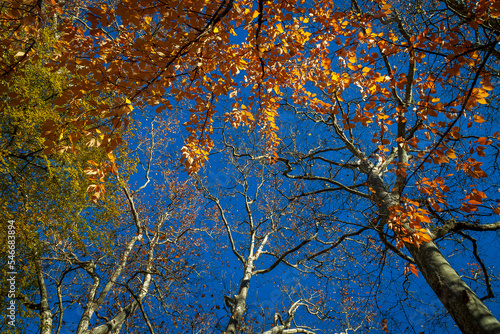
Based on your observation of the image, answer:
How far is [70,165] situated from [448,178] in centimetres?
704

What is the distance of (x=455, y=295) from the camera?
8.67ft

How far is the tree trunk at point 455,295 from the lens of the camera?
95.3 inches

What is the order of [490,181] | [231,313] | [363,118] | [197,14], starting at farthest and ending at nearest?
[231,313] → [490,181] → [363,118] → [197,14]

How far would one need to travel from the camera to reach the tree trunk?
7.94ft

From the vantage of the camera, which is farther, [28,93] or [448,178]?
[28,93]

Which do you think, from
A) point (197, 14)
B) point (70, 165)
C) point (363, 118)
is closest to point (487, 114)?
point (363, 118)

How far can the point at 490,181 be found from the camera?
3381mm

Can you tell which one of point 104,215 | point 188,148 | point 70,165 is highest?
point 70,165

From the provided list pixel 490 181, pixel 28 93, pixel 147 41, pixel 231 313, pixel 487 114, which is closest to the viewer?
pixel 147 41

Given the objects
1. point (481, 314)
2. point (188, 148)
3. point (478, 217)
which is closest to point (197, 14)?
point (188, 148)

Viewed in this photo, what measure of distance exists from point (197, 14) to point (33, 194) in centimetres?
578

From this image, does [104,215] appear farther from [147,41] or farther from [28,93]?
[147,41]

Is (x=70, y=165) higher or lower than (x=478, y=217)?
higher

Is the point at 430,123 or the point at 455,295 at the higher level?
the point at 430,123
